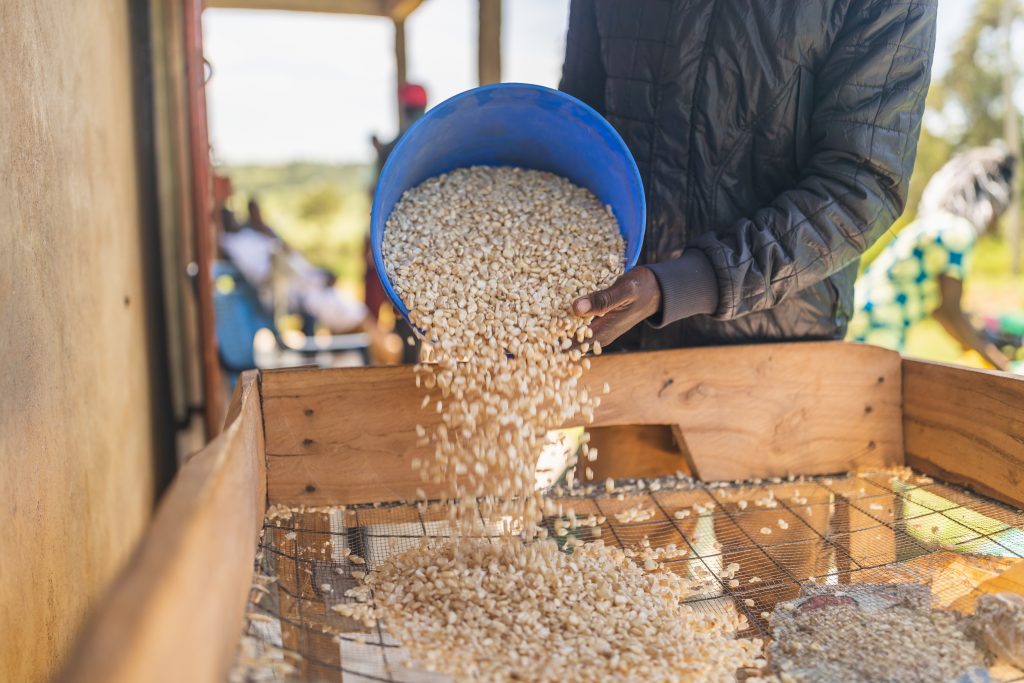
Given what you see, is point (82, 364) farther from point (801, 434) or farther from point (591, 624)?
point (801, 434)

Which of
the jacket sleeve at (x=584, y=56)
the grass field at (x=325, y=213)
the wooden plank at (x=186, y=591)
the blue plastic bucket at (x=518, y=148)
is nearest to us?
the wooden plank at (x=186, y=591)

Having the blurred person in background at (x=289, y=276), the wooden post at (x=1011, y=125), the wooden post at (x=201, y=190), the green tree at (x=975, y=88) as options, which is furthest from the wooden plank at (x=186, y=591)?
the green tree at (x=975, y=88)

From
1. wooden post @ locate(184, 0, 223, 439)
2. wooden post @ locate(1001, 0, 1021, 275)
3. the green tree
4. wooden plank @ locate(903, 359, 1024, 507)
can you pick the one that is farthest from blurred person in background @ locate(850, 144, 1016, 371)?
the green tree

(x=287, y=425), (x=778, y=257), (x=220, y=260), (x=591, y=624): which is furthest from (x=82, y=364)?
(x=220, y=260)

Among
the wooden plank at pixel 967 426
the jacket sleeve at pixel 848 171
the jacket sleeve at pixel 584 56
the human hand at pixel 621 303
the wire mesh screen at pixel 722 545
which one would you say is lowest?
the wire mesh screen at pixel 722 545

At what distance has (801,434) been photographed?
6.00 ft

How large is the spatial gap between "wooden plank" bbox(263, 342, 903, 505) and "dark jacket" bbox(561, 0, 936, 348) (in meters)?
0.10

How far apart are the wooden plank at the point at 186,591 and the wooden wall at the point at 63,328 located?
0.55 m

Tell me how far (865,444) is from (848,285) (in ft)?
1.15

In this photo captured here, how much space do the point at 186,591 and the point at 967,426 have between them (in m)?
1.52

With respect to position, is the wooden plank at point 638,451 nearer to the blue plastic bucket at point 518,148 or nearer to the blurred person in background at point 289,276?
the blue plastic bucket at point 518,148

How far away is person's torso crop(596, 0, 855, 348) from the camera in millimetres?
1689

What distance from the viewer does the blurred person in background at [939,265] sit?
3680 mm

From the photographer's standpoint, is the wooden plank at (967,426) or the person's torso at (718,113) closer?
the wooden plank at (967,426)
